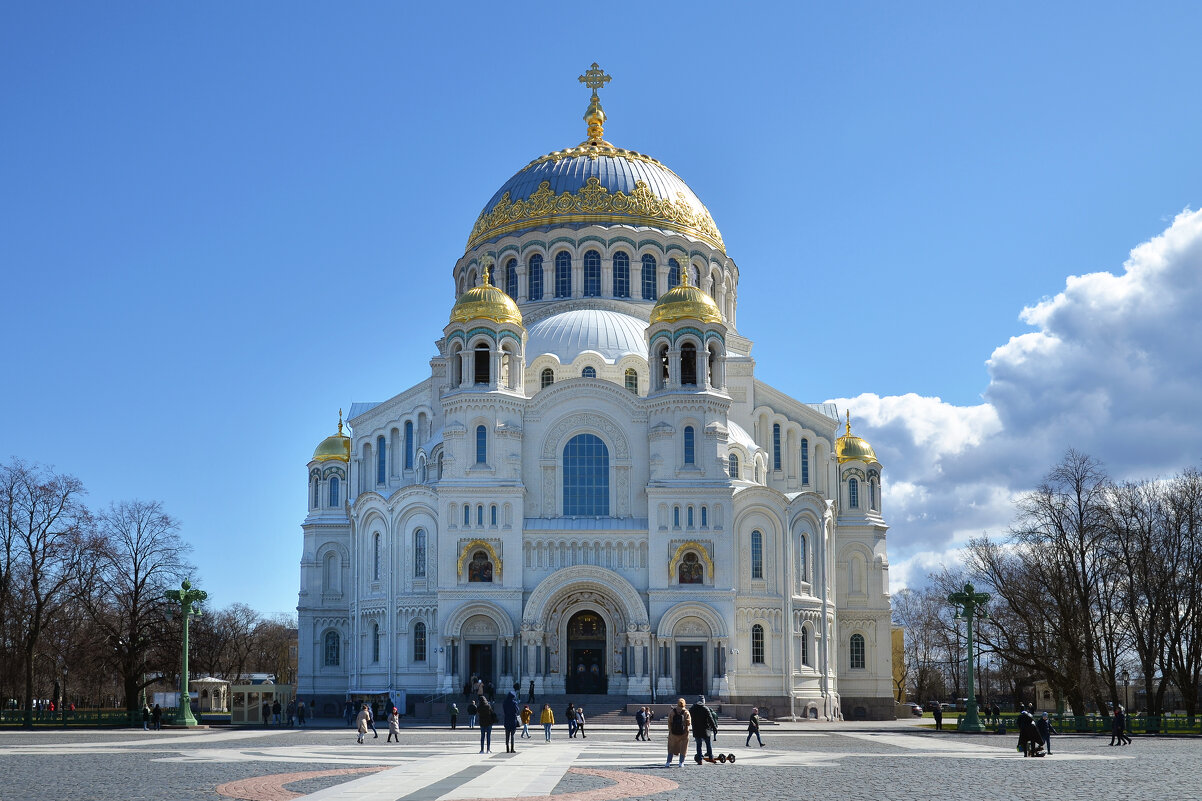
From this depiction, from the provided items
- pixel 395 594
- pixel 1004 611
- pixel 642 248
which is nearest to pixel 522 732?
pixel 395 594

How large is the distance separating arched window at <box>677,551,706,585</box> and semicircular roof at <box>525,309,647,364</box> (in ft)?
33.3

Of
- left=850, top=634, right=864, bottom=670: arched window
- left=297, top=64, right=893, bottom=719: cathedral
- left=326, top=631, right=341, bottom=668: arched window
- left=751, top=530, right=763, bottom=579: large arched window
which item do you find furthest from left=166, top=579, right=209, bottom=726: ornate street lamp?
left=850, top=634, right=864, bottom=670: arched window

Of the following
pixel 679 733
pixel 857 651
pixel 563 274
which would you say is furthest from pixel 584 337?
pixel 679 733

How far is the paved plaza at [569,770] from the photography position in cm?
2230

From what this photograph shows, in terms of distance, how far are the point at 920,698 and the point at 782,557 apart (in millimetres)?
41633

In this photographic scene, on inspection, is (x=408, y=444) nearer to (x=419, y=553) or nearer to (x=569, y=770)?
(x=419, y=553)

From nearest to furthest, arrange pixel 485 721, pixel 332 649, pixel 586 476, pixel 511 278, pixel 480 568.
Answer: pixel 485 721, pixel 480 568, pixel 586 476, pixel 332 649, pixel 511 278

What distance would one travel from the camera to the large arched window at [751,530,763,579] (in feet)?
190

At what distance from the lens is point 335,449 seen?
232 ft

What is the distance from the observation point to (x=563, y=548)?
5653 centimetres

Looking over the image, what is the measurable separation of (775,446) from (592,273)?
482 inches

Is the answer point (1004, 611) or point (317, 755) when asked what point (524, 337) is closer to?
point (1004, 611)

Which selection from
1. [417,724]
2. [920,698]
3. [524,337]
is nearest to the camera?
[417,724]

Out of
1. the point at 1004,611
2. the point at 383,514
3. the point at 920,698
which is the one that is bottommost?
the point at 920,698
